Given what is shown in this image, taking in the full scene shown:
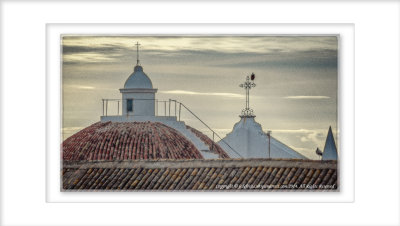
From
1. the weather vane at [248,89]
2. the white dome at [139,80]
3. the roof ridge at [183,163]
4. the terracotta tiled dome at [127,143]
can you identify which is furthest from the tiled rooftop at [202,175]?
the white dome at [139,80]

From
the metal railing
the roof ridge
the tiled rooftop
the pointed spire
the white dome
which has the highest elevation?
the white dome

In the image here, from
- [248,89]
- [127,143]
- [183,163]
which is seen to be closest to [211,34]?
[248,89]

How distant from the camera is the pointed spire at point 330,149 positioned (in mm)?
12938

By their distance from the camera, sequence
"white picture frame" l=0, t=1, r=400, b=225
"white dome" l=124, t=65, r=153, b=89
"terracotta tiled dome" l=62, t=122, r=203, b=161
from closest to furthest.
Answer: "white picture frame" l=0, t=1, r=400, b=225, "white dome" l=124, t=65, r=153, b=89, "terracotta tiled dome" l=62, t=122, r=203, b=161

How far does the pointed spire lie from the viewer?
42.4 feet

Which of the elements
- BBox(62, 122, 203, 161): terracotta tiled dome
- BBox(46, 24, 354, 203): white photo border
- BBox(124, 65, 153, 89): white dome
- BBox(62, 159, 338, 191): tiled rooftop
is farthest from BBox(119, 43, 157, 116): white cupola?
BBox(62, 159, 338, 191): tiled rooftop

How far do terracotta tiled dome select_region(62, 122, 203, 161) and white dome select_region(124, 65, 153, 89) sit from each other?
50 cm

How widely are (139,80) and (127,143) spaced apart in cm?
78

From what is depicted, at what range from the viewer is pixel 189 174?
13.0 m

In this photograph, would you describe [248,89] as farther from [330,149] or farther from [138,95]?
[138,95]

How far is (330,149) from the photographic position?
12953 millimetres

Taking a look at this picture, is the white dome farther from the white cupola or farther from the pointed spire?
the pointed spire

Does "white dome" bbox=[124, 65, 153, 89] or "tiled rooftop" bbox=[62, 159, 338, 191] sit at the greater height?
"white dome" bbox=[124, 65, 153, 89]

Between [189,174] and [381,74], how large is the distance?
95.4 inches
